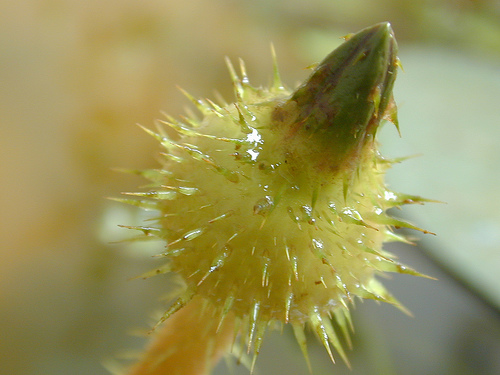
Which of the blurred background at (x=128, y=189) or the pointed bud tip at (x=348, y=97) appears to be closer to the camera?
the pointed bud tip at (x=348, y=97)

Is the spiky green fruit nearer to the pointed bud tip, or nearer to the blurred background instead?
the pointed bud tip

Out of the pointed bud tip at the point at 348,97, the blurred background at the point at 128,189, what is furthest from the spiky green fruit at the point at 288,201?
the blurred background at the point at 128,189

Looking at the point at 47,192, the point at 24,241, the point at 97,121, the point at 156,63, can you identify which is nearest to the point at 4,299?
the point at 24,241

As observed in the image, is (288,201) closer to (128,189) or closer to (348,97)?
(348,97)

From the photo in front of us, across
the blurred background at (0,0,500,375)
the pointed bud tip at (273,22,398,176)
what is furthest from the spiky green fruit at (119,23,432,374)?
the blurred background at (0,0,500,375)

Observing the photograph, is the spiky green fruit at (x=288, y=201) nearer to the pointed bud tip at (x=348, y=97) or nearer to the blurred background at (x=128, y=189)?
the pointed bud tip at (x=348, y=97)

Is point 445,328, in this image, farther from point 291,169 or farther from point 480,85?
point 291,169

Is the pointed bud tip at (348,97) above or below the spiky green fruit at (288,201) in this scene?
above
